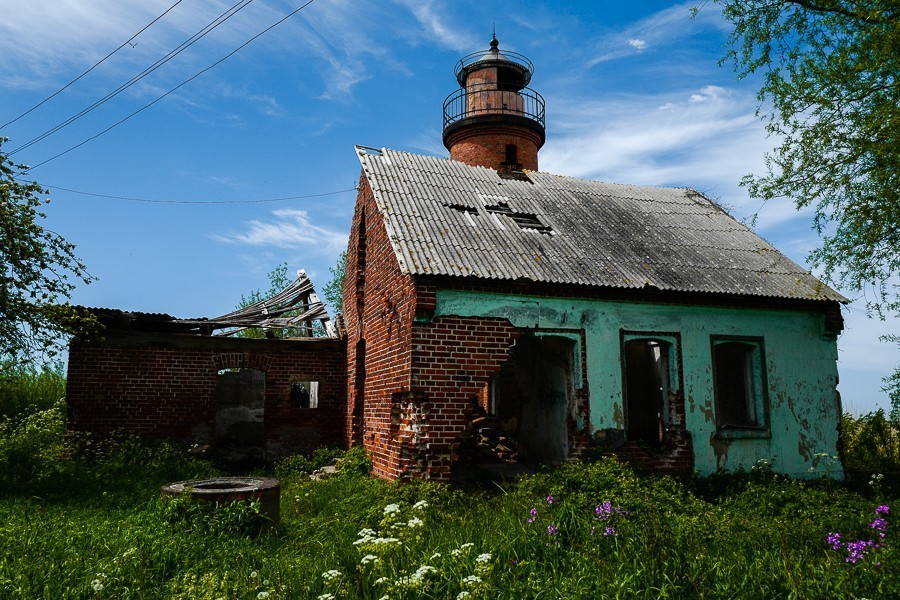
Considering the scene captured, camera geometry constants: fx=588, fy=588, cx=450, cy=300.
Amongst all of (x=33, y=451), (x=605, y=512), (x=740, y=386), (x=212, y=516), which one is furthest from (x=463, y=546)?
(x=740, y=386)

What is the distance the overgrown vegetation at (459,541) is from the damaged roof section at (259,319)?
10.4ft

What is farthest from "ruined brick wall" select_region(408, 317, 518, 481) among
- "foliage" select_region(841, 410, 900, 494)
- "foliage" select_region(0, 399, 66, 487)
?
"foliage" select_region(841, 410, 900, 494)

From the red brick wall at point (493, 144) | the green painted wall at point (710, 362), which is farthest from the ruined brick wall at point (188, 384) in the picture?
the red brick wall at point (493, 144)

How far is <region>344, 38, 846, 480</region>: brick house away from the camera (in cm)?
891

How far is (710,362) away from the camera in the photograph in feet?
34.6

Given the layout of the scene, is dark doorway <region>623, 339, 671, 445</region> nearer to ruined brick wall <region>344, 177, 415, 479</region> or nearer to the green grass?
the green grass

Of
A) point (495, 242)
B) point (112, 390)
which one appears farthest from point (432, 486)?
point (112, 390)

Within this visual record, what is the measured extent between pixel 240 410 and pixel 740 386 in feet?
35.6

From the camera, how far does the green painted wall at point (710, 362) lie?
949 centimetres

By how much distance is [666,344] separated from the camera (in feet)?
34.4

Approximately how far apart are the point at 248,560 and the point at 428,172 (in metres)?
8.99

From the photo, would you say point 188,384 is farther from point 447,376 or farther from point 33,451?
point 447,376

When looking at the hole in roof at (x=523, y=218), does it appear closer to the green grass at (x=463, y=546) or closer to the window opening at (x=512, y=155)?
the green grass at (x=463, y=546)

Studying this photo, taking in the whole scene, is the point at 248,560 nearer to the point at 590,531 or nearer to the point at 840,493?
the point at 590,531
